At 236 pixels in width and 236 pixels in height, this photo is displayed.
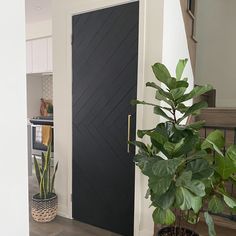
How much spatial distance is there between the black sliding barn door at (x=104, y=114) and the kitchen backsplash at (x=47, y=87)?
3143 millimetres

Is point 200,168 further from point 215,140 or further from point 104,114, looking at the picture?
point 104,114

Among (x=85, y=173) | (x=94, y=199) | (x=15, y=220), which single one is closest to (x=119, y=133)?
(x=85, y=173)

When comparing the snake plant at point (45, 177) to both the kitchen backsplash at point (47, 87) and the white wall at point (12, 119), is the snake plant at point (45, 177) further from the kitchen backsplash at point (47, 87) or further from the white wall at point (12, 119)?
the kitchen backsplash at point (47, 87)

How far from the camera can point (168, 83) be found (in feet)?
5.13

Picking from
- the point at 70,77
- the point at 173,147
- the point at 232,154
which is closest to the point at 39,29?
the point at 70,77

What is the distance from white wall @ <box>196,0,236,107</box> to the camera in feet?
12.0

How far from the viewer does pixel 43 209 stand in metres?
2.67

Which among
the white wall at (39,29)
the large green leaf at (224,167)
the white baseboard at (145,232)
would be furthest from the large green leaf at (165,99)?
the white wall at (39,29)

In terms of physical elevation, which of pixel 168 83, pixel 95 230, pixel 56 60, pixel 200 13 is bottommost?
pixel 95 230

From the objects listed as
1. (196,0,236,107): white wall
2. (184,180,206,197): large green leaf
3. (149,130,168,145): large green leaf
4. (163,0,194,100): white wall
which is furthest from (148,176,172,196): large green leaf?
(196,0,236,107): white wall

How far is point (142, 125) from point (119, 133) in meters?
0.32

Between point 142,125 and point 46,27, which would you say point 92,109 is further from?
point 46,27

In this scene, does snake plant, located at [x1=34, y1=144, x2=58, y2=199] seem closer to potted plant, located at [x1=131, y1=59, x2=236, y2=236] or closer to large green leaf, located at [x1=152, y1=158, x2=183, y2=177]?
potted plant, located at [x1=131, y1=59, x2=236, y2=236]

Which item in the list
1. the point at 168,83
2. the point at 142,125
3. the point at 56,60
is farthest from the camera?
the point at 56,60
